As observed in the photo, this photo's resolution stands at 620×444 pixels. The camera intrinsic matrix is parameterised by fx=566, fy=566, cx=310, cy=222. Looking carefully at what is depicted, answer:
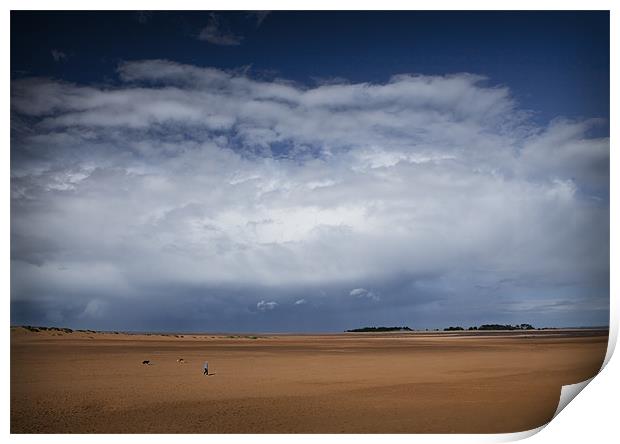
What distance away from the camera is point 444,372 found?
891 cm

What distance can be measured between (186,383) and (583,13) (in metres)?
6.93

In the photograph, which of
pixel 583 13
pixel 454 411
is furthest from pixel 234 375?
pixel 583 13

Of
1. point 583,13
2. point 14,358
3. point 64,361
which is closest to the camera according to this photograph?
point 583,13

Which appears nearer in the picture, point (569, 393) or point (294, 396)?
point (569, 393)

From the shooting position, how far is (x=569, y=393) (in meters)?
6.41

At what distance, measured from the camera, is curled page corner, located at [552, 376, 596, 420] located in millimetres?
6186

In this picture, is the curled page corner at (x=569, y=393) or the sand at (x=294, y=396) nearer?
the sand at (x=294, y=396)

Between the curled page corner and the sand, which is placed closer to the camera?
the sand

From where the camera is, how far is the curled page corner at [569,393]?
6.19 m

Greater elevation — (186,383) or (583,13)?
(583,13)

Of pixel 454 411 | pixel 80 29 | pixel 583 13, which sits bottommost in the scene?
pixel 454 411

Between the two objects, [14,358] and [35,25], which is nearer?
[35,25]

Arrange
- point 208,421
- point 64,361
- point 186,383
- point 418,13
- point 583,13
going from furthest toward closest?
point 64,361
point 186,383
point 418,13
point 583,13
point 208,421

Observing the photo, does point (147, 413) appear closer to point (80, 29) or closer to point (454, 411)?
point (454, 411)
